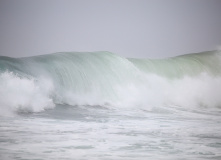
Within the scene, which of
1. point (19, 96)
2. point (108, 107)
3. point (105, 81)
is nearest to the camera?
point (19, 96)

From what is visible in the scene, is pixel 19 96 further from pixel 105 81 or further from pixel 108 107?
pixel 105 81

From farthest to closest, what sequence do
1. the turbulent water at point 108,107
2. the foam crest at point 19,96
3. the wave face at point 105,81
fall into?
the wave face at point 105,81 < the foam crest at point 19,96 < the turbulent water at point 108,107

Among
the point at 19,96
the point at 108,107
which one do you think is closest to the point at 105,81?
the point at 108,107

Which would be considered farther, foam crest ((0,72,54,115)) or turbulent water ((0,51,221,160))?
foam crest ((0,72,54,115))

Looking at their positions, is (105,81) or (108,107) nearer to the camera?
(108,107)

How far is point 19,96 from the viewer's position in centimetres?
679

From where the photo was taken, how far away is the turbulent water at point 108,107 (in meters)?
3.73

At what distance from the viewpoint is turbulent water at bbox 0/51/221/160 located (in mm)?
3734

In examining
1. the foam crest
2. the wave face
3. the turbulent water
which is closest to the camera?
the turbulent water

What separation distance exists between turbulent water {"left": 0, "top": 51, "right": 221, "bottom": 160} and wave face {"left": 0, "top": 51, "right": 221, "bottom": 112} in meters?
0.02

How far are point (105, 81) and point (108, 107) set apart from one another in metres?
1.57

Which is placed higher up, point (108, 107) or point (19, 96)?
point (19, 96)

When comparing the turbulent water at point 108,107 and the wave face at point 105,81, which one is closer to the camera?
the turbulent water at point 108,107

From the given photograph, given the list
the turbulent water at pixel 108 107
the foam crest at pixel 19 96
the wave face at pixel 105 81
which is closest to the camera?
the turbulent water at pixel 108 107
